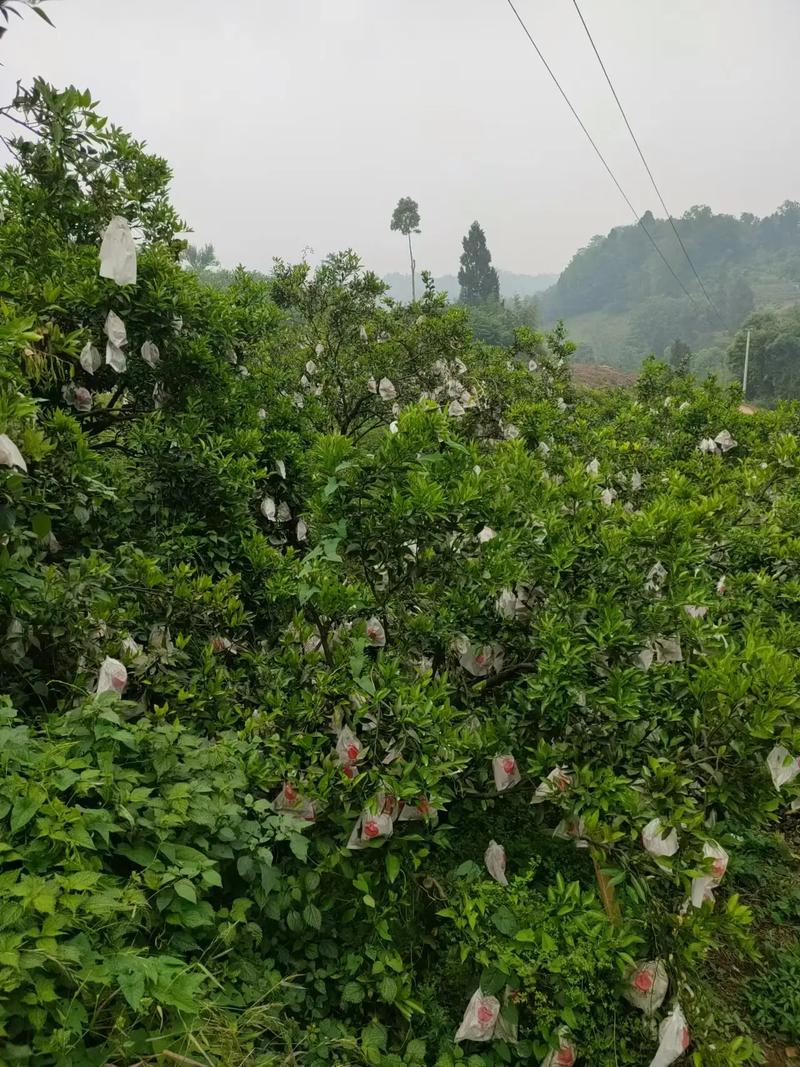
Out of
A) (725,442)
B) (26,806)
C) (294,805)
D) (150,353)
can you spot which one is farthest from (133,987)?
(725,442)

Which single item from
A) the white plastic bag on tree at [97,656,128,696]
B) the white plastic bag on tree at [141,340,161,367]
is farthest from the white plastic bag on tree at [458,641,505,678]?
the white plastic bag on tree at [141,340,161,367]

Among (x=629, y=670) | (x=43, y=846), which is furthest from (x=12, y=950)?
(x=629, y=670)

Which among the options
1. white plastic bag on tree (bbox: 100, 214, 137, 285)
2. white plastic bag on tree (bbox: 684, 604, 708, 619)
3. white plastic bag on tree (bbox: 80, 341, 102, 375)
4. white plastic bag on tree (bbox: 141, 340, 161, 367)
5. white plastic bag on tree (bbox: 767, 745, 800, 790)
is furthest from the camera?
white plastic bag on tree (bbox: 141, 340, 161, 367)

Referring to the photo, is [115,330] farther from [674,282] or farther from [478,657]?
[674,282]

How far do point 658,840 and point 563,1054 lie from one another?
2.50 feet

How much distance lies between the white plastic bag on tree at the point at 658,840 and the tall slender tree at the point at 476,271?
5920cm

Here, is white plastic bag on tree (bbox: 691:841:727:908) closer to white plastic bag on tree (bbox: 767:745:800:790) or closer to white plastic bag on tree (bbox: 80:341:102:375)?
white plastic bag on tree (bbox: 767:745:800:790)

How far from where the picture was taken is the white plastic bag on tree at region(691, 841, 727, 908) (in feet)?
6.19

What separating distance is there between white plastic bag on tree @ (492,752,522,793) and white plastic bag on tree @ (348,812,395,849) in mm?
431

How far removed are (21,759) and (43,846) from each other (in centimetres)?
25

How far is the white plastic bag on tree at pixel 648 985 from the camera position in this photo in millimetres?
2027

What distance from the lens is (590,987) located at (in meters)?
2.03

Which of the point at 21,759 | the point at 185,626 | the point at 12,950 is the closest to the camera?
the point at 12,950

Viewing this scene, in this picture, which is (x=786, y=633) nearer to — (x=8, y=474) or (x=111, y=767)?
(x=111, y=767)
